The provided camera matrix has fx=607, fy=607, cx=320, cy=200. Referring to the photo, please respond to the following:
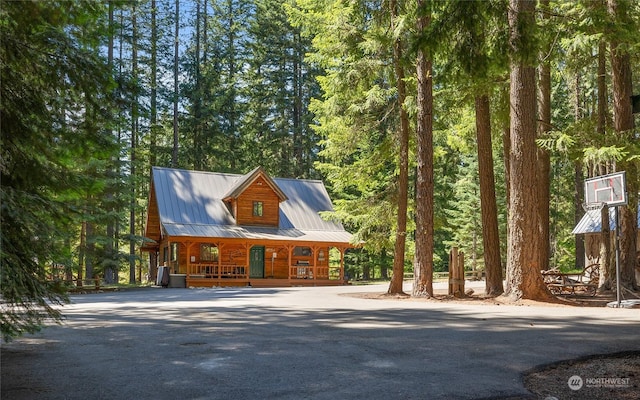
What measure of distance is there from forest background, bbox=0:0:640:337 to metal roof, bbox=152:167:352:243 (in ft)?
7.80

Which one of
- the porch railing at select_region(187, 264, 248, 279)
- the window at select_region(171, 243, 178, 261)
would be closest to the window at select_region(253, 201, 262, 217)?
the porch railing at select_region(187, 264, 248, 279)

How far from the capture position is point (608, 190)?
14094 millimetres

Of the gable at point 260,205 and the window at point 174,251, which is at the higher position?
the gable at point 260,205

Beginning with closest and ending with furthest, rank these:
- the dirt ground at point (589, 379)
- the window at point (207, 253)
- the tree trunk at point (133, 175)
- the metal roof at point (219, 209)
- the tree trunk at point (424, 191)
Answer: the dirt ground at point (589, 379)
the tree trunk at point (424, 191)
the metal roof at point (219, 209)
the tree trunk at point (133, 175)
the window at point (207, 253)

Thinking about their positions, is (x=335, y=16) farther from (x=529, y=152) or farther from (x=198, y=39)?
(x=198, y=39)

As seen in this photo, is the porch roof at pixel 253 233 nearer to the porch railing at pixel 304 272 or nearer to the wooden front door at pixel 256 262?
the wooden front door at pixel 256 262

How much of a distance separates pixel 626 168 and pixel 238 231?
2095cm

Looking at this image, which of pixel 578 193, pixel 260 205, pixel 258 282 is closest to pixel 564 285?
pixel 258 282

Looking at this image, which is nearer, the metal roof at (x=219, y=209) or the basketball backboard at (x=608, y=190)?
the basketball backboard at (x=608, y=190)

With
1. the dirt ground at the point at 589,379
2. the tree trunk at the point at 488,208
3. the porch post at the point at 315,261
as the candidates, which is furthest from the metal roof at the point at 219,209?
the dirt ground at the point at 589,379

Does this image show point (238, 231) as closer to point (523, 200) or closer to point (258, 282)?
point (258, 282)

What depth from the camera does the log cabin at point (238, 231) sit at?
1277 inches

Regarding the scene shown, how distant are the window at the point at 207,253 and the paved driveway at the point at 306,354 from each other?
74.6 ft

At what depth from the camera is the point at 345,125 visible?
69.7 ft
